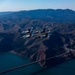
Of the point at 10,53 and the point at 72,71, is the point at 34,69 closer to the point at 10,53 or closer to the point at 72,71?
the point at 72,71

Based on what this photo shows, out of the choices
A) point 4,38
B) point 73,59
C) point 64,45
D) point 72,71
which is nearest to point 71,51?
point 73,59

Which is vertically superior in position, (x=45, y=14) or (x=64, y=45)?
(x=64, y=45)

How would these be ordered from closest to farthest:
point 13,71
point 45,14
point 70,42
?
point 13,71, point 70,42, point 45,14

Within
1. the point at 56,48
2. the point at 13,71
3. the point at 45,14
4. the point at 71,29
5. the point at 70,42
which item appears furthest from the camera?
the point at 45,14

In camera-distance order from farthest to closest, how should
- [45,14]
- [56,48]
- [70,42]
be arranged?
[45,14] → [70,42] → [56,48]

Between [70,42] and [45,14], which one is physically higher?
[70,42]

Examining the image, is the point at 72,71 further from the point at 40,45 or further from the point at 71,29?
the point at 71,29

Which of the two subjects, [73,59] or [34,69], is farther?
[73,59]

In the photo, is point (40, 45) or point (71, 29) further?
point (71, 29)

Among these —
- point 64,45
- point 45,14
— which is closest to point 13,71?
point 64,45
